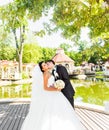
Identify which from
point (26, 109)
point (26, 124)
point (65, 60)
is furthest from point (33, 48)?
point (26, 124)

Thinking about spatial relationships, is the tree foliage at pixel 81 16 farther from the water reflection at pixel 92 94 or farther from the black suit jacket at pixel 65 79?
the water reflection at pixel 92 94

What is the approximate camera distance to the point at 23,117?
9.85 m

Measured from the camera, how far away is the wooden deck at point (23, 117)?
8359 mm

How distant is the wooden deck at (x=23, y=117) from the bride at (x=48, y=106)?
179 cm

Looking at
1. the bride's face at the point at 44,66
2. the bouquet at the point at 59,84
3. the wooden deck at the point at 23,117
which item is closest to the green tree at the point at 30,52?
the wooden deck at the point at 23,117

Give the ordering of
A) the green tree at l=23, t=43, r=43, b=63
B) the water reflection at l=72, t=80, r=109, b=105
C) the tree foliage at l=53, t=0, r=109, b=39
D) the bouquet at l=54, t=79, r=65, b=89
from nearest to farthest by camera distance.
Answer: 1. the bouquet at l=54, t=79, r=65, b=89
2. the tree foliage at l=53, t=0, r=109, b=39
3. the water reflection at l=72, t=80, r=109, b=105
4. the green tree at l=23, t=43, r=43, b=63

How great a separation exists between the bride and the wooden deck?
179 cm

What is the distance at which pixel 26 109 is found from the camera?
37.8 feet

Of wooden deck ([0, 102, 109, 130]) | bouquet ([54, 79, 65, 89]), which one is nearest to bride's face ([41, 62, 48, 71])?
bouquet ([54, 79, 65, 89])

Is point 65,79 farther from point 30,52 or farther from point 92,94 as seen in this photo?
point 30,52

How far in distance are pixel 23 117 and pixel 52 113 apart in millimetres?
3581

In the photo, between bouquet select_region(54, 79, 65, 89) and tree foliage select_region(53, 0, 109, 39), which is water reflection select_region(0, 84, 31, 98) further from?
bouquet select_region(54, 79, 65, 89)

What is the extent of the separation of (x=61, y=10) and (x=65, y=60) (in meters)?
53.8

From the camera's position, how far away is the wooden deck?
329 inches
